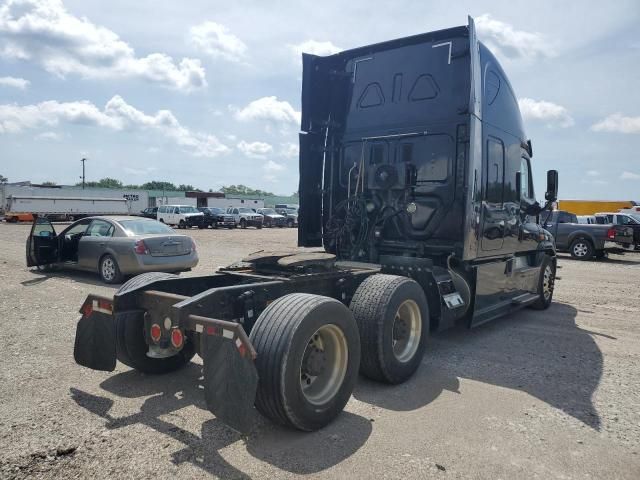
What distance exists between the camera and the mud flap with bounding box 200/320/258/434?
115 inches

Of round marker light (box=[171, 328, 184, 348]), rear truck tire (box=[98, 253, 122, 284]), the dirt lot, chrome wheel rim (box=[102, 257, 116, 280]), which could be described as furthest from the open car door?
round marker light (box=[171, 328, 184, 348])

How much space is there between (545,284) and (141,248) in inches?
292

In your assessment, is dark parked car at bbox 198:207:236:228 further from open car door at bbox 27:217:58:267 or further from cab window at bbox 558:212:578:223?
open car door at bbox 27:217:58:267

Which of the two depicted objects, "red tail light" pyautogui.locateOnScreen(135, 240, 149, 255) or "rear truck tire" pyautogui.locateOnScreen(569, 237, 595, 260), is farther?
"rear truck tire" pyautogui.locateOnScreen(569, 237, 595, 260)

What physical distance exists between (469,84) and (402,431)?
3877 mm

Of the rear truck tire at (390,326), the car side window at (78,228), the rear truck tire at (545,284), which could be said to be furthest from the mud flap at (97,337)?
the car side window at (78,228)

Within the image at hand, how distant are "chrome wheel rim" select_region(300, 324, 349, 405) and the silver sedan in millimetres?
6739

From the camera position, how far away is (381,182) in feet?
19.9

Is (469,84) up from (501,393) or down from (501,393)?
up

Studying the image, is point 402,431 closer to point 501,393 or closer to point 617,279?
point 501,393

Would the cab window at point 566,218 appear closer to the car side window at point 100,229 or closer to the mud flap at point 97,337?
the car side window at point 100,229

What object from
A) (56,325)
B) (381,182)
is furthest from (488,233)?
(56,325)

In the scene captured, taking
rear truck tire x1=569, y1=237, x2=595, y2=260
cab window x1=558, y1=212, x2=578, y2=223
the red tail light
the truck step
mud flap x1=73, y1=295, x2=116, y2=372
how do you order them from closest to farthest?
1. mud flap x1=73, y1=295, x2=116, y2=372
2. the truck step
3. the red tail light
4. rear truck tire x1=569, y1=237, x2=595, y2=260
5. cab window x1=558, y1=212, x2=578, y2=223

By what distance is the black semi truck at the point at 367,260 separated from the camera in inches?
130
